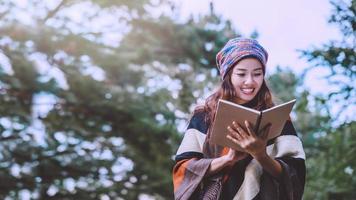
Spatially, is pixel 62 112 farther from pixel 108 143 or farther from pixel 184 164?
pixel 184 164

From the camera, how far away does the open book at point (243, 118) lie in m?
2.08

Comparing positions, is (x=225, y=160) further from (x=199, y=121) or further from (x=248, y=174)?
(x=199, y=121)

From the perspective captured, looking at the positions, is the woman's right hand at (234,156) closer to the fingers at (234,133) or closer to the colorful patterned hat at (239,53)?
the fingers at (234,133)

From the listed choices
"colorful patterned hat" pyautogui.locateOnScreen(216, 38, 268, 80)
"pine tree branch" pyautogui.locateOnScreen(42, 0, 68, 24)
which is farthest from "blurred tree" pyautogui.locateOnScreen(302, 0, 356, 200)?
"pine tree branch" pyautogui.locateOnScreen(42, 0, 68, 24)

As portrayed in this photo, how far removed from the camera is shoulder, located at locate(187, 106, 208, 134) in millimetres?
2453

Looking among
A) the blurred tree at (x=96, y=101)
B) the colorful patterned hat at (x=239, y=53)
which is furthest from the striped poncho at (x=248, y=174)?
the blurred tree at (x=96, y=101)

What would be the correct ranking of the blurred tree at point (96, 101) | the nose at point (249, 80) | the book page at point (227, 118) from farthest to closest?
the blurred tree at point (96, 101)
the nose at point (249, 80)
the book page at point (227, 118)

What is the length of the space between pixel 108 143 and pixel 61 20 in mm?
2405

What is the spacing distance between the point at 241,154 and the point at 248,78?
1.14 ft

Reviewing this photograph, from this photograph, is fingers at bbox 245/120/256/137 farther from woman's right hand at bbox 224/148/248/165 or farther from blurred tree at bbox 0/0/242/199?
blurred tree at bbox 0/0/242/199

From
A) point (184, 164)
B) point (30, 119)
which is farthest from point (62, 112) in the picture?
point (184, 164)

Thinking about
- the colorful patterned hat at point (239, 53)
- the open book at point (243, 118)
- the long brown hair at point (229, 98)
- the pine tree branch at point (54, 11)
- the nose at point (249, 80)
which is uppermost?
the pine tree branch at point (54, 11)

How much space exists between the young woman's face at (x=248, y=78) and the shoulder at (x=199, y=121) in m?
0.19

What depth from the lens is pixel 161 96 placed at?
10.6 meters
